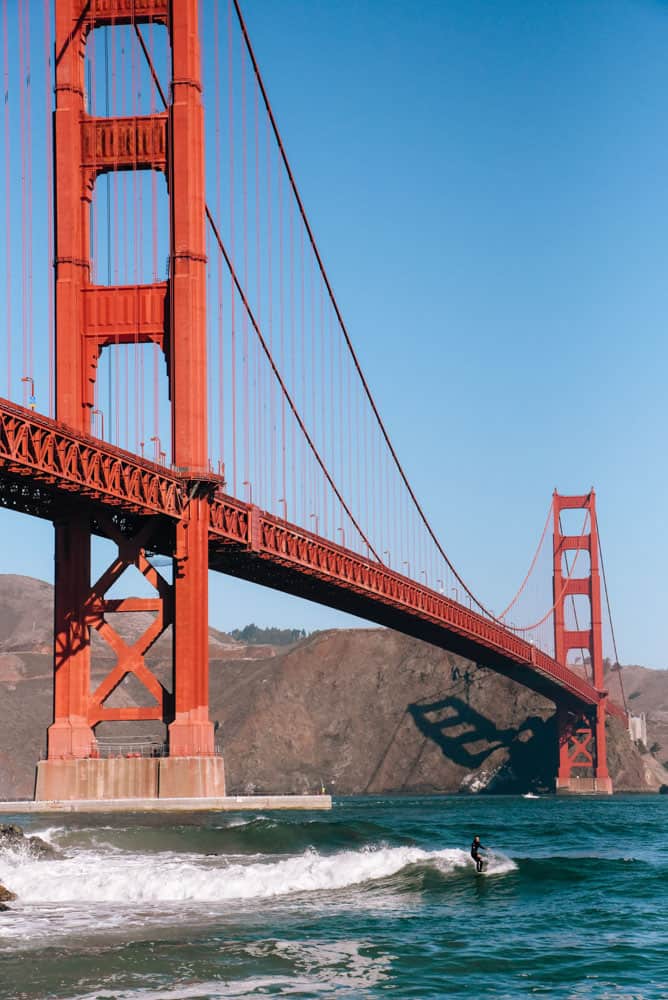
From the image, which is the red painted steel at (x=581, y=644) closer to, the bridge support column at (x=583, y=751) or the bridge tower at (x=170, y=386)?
the bridge support column at (x=583, y=751)

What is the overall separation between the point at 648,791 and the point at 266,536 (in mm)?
78843

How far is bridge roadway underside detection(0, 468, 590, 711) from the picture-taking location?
162 feet

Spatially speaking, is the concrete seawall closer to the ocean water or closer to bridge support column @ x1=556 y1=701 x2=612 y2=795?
the ocean water

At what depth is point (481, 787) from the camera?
12950cm

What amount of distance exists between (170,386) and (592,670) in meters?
76.9

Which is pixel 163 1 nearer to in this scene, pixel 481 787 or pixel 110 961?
pixel 110 961

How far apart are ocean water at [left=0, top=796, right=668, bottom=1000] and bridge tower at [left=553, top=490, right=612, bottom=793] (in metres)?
80.9

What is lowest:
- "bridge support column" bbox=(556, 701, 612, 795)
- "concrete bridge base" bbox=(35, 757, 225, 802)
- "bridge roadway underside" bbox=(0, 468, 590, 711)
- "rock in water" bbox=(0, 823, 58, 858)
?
"rock in water" bbox=(0, 823, 58, 858)

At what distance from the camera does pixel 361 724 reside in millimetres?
142500

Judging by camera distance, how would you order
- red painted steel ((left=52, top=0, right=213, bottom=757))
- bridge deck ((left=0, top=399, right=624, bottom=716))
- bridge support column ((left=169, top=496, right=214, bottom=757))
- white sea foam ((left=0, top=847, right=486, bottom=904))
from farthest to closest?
red painted steel ((left=52, top=0, right=213, bottom=757)), bridge support column ((left=169, top=496, right=214, bottom=757)), bridge deck ((left=0, top=399, right=624, bottom=716)), white sea foam ((left=0, top=847, right=486, bottom=904))

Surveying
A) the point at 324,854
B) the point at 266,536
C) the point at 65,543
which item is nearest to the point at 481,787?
the point at 266,536

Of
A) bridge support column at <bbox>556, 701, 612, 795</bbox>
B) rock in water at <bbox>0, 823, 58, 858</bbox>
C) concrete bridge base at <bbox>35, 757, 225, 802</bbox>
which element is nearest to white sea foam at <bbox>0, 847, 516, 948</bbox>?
rock in water at <bbox>0, 823, 58, 858</bbox>

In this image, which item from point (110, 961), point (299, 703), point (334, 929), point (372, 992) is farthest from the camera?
point (299, 703)

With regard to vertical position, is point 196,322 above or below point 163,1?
below
